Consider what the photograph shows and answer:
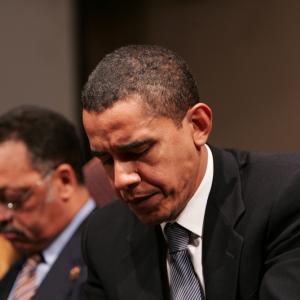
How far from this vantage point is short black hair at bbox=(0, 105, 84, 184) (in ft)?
6.42

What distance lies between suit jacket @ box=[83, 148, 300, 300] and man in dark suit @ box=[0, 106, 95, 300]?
466 mm

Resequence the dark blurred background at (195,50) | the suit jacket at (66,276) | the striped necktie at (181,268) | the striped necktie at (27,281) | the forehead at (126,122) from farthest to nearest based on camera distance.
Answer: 1. the dark blurred background at (195,50)
2. the striped necktie at (27,281)
3. the suit jacket at (66,276)
4. the striped necktie at (181,268)
5. the forehead at (126,122)

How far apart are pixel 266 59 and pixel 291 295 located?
1.85 m

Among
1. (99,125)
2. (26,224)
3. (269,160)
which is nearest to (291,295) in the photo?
(269,160)

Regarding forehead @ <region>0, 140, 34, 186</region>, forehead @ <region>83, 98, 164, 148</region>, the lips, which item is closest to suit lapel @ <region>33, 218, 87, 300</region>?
forehead @ <region>0, 140, 34, 186</region>

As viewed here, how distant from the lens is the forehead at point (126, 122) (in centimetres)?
119

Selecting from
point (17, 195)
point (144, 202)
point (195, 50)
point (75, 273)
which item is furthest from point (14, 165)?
point (195, 50)

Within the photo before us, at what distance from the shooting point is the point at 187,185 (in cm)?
127

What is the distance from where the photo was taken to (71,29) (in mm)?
3188

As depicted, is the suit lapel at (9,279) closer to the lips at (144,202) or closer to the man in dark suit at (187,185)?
the man in dark suit at (187,185)

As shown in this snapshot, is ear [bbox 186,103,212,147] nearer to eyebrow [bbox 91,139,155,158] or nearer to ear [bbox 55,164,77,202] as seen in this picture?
eyebrow [bbox 91,139,155,158]

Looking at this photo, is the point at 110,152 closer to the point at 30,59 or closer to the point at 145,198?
the point at 145,198

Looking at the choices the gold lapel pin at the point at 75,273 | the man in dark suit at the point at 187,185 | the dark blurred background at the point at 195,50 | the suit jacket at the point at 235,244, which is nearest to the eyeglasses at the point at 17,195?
the gold lapel pin at the point at 75,273

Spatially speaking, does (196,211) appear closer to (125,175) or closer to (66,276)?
(125,175)
